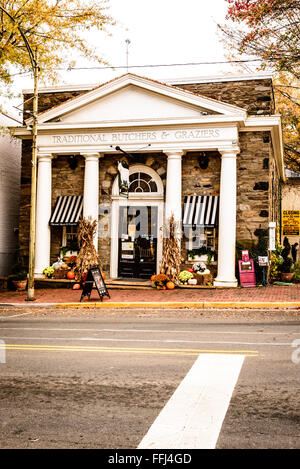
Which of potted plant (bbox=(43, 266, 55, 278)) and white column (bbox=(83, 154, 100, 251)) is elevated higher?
white column (bbox=(83, 154, 100, 251))

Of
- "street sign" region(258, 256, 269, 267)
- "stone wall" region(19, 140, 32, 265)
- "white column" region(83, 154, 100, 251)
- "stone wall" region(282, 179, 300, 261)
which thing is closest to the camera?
"street sign" region(258, 256, 269, 267)

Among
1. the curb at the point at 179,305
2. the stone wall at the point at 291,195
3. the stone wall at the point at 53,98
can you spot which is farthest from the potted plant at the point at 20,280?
the stone wall at the point at 291,195

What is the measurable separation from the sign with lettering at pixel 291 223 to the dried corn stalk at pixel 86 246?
12190 mm

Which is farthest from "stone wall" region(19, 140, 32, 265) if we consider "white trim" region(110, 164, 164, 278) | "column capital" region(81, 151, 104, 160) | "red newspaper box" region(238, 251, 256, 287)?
"red newspaper box" region(238, 251, 256, 287)

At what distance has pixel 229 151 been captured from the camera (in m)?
17.6

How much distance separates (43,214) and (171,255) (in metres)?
5.48

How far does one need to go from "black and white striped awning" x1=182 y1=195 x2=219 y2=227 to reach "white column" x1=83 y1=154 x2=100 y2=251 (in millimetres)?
3353

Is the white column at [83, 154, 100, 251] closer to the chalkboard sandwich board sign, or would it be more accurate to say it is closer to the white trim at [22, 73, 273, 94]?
the white trim at [22, 73, 273, 94]

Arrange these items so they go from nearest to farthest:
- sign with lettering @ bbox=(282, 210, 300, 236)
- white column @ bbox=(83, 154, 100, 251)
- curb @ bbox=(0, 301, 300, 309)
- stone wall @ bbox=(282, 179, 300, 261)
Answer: curb @ bbox=(0, 301, 300, 309), white column @ bbox=(83, 154, 100, 251), sign with lettering @ bbox=(282, 210, 300, 236), stone wall @ bbox=(282, 179, 300, 261)

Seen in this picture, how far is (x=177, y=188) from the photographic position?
18.2 metres

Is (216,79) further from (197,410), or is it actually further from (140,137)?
(197,410)

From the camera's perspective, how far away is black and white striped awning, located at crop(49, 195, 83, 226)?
64.3ft

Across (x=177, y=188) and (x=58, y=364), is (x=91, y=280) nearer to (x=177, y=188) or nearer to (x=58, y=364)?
(x=177, y=188)
